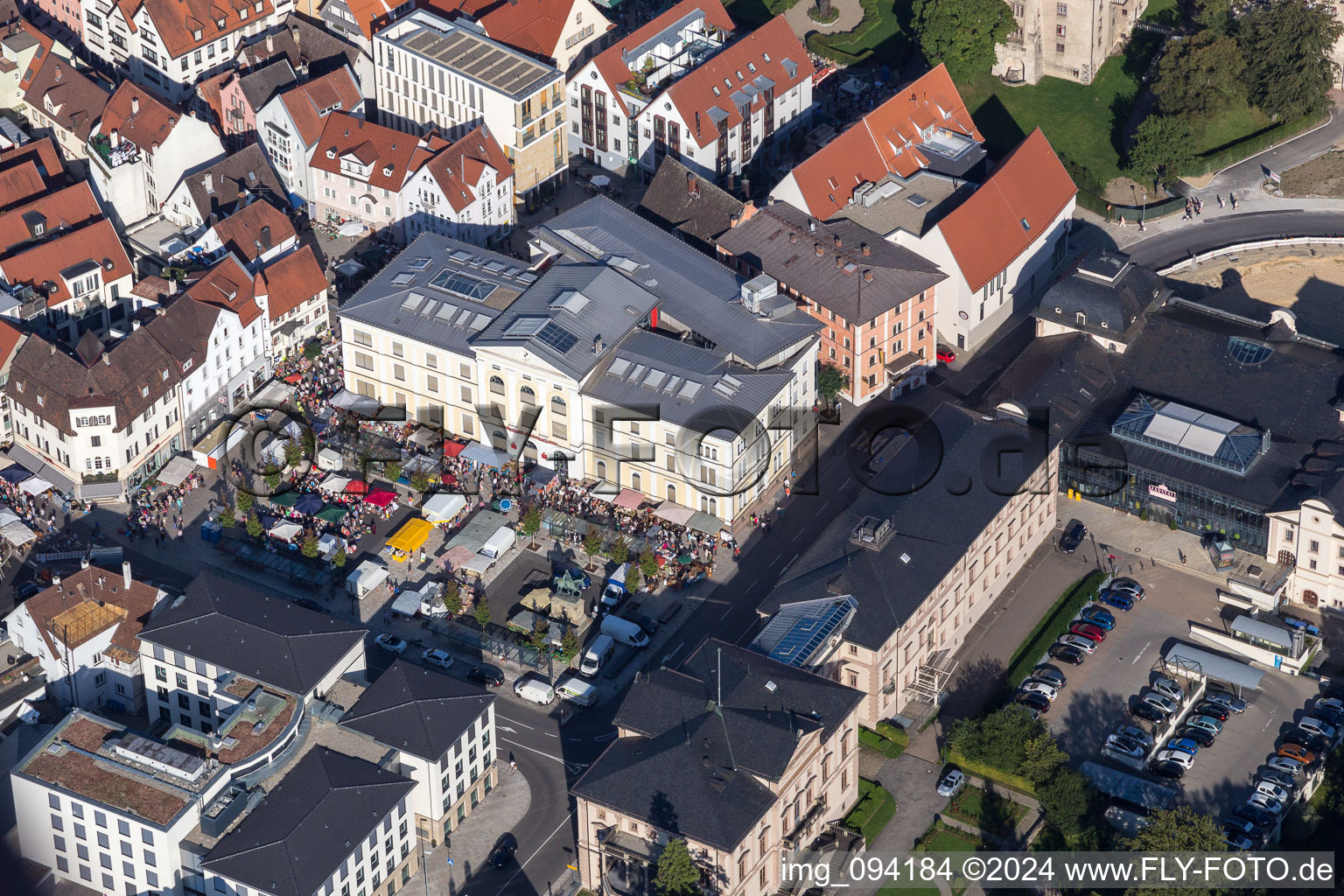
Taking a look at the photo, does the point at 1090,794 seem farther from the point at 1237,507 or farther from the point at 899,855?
the point at 1237,507

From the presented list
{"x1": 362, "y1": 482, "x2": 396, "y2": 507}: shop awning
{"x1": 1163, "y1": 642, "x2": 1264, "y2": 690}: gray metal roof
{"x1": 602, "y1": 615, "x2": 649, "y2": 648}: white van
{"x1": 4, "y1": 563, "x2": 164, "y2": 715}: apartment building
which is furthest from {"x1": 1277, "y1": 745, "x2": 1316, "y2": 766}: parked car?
{"x1": 4, "y1": 563, "x2": 164, "y2": 715}: apartment building

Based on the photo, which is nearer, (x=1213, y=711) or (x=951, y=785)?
(x=951, y=785)

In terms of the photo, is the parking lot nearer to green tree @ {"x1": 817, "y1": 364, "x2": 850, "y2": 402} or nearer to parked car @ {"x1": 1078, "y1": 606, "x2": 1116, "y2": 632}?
parked car @ {"x1": 1078, "y1": 606, "x2": 1116, "y2": 632}

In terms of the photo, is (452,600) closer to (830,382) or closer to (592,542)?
(592,542)

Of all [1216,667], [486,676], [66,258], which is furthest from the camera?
[66,258]

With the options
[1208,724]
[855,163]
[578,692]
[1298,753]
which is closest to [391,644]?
[578,692]

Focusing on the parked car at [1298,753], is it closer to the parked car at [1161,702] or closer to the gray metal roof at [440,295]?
the parked car at [1161,702]
